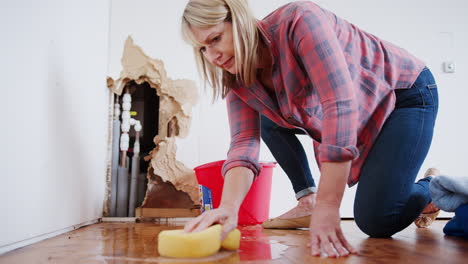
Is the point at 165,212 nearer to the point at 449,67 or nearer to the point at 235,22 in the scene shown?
the point at 235,22

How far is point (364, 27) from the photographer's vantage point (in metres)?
2.63

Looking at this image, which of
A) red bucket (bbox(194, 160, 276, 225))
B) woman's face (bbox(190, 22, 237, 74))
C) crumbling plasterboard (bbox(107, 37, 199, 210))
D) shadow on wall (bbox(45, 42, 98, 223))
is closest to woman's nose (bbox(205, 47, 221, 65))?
woman's face (bbox(190, 22, 237, 74))

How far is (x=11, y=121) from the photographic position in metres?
1.13

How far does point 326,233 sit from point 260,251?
0.23 m

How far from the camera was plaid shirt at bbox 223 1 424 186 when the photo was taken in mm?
951

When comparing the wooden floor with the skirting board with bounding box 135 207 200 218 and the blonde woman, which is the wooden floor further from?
the skirting board with bounding box 135 207 200 218

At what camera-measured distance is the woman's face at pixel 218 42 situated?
1081 mm

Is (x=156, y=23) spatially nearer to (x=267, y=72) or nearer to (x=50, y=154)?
(x=50, y=154)

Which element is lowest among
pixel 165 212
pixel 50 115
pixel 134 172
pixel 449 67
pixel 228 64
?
pixel 165 212

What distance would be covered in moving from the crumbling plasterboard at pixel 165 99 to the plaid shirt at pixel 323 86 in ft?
3.64

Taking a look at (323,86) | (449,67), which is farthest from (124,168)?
(449,67)

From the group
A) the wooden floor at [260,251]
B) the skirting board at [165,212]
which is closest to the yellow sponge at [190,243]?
the wooden floor at [260,251]

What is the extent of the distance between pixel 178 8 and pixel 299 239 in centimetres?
179

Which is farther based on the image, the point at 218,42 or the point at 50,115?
the point at 50,115
